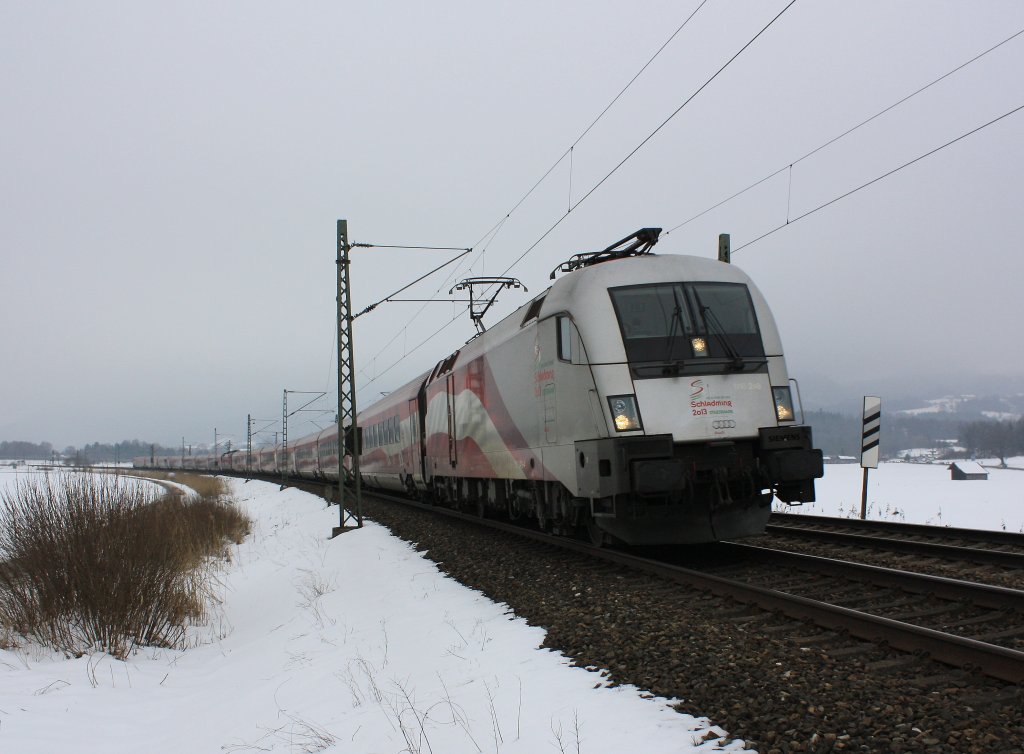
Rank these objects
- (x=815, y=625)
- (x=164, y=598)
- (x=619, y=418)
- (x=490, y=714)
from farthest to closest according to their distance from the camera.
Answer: (x=164, y=598) → (x=619, y=418) → (x=815, y=625) → (x=490, y=714)

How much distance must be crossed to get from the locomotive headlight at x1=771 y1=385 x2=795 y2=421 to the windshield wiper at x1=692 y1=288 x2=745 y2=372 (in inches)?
21.0

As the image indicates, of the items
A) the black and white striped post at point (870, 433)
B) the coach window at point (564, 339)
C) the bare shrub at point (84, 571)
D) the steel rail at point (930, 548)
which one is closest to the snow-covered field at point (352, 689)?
the bare shrub at point (84, 571)

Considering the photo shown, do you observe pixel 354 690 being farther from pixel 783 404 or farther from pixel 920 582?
pixel 783 404

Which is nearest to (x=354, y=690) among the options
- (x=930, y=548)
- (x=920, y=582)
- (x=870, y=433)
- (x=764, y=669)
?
(x=764, y=669)

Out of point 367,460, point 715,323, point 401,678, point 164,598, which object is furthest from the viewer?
point 367,460

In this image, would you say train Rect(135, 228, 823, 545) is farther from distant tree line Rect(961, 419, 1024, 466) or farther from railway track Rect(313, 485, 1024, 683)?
distant tree line Rect(961, 419, 1024, 466)

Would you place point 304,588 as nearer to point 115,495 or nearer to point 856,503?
point 115,495

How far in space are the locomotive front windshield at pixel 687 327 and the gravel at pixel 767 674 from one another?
2312 mm

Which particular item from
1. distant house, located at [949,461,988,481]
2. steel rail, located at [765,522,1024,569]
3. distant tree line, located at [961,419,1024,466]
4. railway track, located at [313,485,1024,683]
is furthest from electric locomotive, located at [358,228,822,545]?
distant tree line, located at [961,419,1024,466]

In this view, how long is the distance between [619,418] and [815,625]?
300 centimetres

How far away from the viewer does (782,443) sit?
820 centimetres

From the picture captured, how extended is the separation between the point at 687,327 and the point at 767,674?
4739 millimetres

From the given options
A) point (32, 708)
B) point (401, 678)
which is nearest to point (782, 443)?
point (401, 678)

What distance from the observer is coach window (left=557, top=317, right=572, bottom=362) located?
8.98 metres
